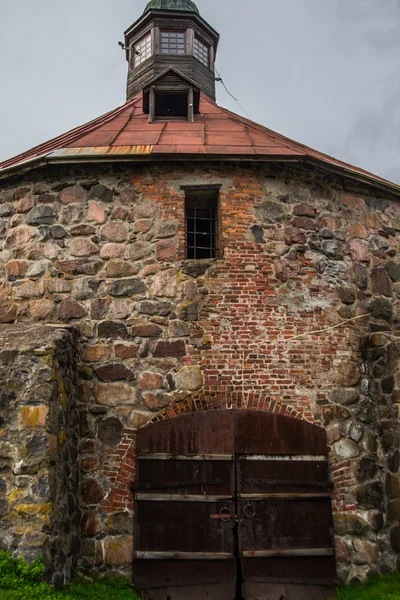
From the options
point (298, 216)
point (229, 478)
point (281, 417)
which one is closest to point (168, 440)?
point (229, 478)

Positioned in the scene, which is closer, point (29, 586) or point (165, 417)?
point (29, 586)

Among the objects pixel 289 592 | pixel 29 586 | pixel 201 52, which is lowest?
pixel 289 592

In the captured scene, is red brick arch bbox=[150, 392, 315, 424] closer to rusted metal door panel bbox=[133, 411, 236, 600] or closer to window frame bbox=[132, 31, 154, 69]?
rusted metal door panel bbox=[133, 411, 236, 600]

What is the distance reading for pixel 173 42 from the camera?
13.5m

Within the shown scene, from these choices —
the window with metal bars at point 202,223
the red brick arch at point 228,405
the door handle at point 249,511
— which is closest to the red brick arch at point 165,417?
the red brick arch at point 228,405

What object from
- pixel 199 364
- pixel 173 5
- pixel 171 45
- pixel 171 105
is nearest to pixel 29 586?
pixel 199 364

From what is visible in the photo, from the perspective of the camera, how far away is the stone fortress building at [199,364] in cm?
647

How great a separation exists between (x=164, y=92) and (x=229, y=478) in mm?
6378

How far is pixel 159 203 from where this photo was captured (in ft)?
25.7

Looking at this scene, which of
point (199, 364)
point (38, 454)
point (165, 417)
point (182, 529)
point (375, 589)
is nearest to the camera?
point (38, 454)

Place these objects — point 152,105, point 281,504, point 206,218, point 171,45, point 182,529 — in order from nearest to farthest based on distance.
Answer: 1. point 182,529
2. point 281,504
3. point 206,218
4. point 152,105
5. point 171,45

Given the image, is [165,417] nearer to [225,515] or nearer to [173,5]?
[225,515]

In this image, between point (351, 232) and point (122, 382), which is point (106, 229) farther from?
point (351, 232)

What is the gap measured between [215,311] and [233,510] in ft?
7.78
